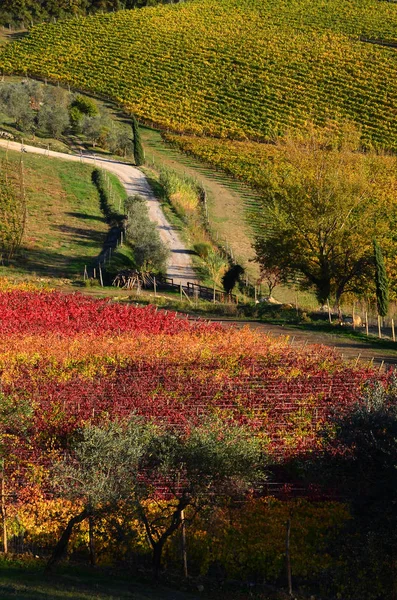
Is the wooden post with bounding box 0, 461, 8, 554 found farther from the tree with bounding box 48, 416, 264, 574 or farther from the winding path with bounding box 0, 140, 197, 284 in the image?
the winding path with bounding box 0, 140, 197, 284

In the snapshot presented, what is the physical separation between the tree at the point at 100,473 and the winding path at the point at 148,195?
Answer: 34601 mm

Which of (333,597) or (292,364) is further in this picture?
(292,364)

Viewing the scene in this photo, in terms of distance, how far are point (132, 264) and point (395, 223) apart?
61.6 ft

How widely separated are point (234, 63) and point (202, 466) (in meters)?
117

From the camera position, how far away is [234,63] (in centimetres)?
13038

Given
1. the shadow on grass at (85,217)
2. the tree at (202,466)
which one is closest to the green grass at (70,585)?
the tree at (202,466)

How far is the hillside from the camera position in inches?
4434

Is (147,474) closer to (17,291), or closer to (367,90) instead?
(17,291)

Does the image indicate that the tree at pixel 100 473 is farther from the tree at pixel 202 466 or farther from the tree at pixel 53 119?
the tree at pixel 53 119

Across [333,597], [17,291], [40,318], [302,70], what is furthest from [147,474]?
[302,70]

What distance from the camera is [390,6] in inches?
6235

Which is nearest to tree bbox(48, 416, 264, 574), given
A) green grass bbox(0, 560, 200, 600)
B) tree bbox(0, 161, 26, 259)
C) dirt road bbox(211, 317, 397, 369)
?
green grass bbox(0, 560, 200, 600)

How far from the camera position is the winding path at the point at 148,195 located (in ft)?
193

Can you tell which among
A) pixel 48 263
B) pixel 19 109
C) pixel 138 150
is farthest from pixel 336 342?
pixel 19 109
